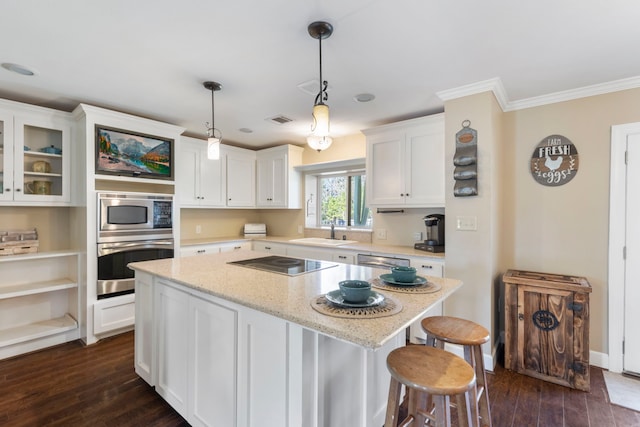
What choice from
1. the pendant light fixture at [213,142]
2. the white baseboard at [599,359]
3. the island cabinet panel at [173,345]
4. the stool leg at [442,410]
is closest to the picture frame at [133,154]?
the pendant light fixture at [213,142]

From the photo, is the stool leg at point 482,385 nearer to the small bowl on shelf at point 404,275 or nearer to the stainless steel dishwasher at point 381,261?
the small bowl on shelf at point 404,275

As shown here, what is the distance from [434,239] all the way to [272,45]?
2.32 meters

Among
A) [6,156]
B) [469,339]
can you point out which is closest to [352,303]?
[469,339]

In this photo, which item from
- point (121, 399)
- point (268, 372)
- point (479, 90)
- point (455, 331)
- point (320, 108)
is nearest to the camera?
point (268, 372)

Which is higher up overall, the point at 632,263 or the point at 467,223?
the point at 467,223

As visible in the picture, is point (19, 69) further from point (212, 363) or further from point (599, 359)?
point (599, 359)

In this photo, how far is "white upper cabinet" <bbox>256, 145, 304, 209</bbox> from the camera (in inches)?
175

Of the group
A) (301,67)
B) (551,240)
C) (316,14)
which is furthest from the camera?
(551,240)

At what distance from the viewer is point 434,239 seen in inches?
123

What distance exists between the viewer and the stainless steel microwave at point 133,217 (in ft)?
9.75

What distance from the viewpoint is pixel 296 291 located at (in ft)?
4.96

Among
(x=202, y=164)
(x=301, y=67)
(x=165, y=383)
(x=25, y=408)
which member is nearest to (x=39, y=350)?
(x=25, y=408)

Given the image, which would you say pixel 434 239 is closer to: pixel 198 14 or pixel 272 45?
pixel 272 45

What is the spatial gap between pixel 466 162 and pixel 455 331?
1507mm
